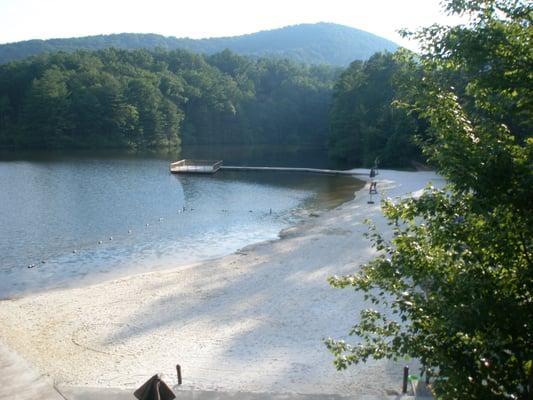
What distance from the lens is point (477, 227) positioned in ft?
16.3

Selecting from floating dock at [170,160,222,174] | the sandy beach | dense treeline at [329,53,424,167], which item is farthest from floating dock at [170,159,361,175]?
the sandy beach

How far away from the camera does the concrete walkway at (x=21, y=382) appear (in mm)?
11164

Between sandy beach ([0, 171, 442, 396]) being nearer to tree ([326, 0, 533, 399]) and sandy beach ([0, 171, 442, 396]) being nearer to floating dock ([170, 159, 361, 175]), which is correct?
tree ([326, 0, 533, 399])

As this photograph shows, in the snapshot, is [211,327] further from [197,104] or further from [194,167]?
[197,104]

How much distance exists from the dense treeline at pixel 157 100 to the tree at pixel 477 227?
81939 millimetres

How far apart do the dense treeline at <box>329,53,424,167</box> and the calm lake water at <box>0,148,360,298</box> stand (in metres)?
10.2

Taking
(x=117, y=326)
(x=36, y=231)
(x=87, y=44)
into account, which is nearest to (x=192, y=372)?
(x=117, y=326)

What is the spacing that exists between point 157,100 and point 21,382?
80991 millimetres

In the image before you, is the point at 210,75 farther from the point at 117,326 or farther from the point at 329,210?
the point at 117,326

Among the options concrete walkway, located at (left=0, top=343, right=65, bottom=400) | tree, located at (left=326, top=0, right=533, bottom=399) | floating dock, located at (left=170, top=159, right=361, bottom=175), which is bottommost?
concrete walkway, located at (left=0, top=343, right=65, bottom=400)

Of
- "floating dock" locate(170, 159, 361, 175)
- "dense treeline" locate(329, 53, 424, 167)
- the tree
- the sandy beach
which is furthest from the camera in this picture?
"dense treeline" locate(329, 53, 424, 167)

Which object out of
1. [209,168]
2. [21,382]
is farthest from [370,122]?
[21,382]

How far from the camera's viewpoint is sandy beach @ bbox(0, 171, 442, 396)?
12.1 m

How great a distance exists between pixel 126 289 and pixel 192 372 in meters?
7.71
